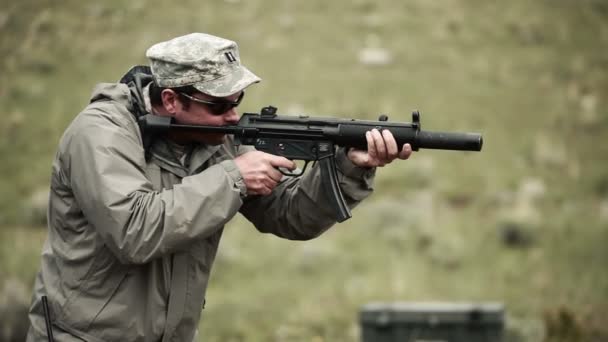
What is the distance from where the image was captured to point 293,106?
1170 cm

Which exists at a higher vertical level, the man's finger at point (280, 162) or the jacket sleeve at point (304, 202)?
the man's finger at point (280, 162)

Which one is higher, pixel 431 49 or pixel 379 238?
pixel 431 49

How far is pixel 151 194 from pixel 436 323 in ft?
11.4

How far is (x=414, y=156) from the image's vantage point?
38.5 feet

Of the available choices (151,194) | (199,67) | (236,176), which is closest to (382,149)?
(236,176)

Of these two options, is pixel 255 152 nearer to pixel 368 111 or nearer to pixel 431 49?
pixel 368 111

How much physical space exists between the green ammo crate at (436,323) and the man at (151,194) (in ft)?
9.13

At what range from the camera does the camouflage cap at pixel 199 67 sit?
367 cm

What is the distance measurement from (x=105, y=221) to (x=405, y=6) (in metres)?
10.4

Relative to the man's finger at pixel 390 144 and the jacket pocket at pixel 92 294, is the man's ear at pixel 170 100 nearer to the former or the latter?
the jacket pocket at pixel 92 294

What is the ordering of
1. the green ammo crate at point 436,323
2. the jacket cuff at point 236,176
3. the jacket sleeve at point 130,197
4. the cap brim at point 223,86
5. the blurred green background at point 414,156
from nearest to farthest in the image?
the jacket sleeve at point 130,197, the jacket cuff at point 236,176, the cap brim at point 223,86, the green ammo crate at point 436,323, the blurred green background at point 414,156

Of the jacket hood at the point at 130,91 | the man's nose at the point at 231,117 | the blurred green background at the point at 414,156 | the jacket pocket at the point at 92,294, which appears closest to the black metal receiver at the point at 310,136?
the man's nose at the point at 231,117

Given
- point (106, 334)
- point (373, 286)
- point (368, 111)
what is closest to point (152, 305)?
point (106, 334)

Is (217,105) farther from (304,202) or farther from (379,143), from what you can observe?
(379,143)
